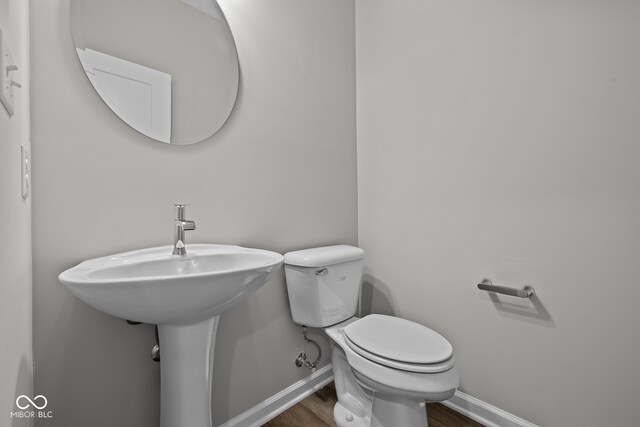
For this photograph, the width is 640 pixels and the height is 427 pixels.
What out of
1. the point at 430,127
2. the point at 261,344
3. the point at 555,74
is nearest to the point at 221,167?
the point at 261,344

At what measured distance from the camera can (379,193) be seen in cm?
169

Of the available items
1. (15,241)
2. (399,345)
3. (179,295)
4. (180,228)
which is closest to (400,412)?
(399,345)

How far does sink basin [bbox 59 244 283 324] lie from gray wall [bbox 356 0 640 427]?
966 mm

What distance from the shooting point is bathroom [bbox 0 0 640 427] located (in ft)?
2.78

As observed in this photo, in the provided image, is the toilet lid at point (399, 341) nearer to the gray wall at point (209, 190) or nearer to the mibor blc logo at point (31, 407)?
the gray wall at point (209, 190)

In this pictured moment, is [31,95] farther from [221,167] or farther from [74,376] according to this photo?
[74,376]

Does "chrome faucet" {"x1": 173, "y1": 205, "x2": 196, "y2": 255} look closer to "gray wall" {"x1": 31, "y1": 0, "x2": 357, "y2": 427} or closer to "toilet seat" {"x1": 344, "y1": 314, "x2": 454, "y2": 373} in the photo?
"gray wall" {"x1": 31, "y1": 0, "x2": 357, "y2": 427}

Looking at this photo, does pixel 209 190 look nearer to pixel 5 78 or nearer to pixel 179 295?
pixel 179 295

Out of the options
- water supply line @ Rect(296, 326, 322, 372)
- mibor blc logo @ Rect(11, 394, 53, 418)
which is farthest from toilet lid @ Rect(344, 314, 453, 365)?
mibor blc logo @ Rect(11, 394, 53, 418)

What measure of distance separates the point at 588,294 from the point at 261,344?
1.29 meters

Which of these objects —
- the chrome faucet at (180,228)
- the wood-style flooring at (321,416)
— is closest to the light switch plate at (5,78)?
A: the chrome faucet at (180,228)

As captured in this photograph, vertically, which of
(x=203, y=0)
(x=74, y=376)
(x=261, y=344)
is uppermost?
(x=203, y=0)

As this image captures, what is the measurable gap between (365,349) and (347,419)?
17.4 inches

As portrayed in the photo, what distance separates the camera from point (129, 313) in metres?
0.68
